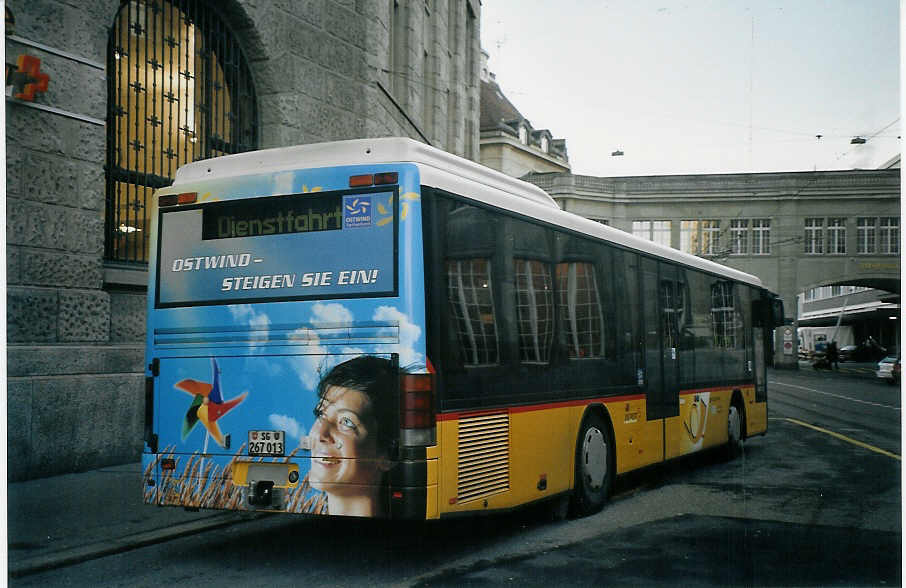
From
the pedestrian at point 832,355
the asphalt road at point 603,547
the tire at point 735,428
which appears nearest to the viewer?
the asphalt road at point 603,547

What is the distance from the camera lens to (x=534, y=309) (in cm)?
790

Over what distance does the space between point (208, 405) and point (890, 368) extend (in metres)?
9.42

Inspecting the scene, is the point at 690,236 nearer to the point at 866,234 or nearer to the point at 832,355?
the point at 832,355

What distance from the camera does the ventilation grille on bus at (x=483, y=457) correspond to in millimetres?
6684

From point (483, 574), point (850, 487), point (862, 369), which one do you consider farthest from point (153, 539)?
point (862, 369)

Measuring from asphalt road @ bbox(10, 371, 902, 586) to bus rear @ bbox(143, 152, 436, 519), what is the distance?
51cm

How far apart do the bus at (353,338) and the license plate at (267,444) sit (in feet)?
0.04

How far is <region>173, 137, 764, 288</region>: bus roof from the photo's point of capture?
6.63 meters

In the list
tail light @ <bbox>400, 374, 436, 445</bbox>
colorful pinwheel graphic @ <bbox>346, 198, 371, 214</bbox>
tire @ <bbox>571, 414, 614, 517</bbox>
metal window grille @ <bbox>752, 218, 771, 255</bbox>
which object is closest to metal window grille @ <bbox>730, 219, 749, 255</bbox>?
metal window grille @ <bbox>752, 218, 771, 255</bbox>

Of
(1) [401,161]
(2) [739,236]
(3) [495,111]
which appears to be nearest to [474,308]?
(1) [401,161]

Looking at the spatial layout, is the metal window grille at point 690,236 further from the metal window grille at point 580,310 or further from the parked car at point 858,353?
the metal window grille at point 580,310

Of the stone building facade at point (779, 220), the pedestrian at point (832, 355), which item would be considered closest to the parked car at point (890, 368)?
the stone building facade at point (779, 220)

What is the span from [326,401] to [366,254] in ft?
3.30

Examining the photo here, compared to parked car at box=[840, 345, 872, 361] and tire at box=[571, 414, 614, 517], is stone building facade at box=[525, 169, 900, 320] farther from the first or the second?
tire at box=[571, 414, 614, 517]
